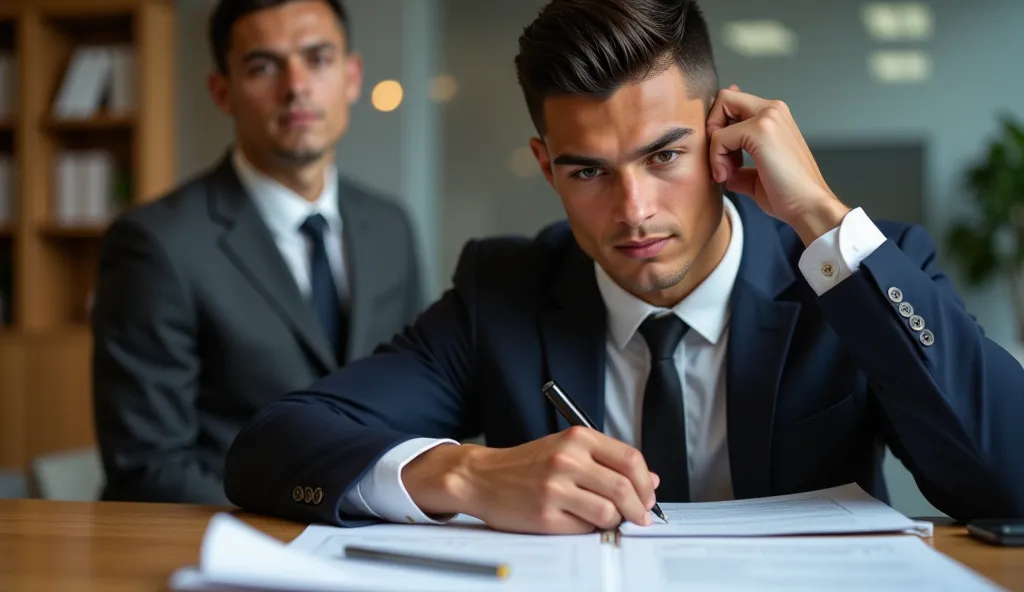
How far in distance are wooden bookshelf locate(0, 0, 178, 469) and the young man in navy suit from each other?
3.56 meters

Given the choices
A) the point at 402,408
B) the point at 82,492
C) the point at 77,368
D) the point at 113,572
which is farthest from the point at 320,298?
the point at 77,368

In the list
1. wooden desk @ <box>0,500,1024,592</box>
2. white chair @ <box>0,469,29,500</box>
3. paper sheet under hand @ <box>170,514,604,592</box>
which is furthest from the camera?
white chair @ <box>0,469,29,500</box>

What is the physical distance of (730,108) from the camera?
1.45 metres

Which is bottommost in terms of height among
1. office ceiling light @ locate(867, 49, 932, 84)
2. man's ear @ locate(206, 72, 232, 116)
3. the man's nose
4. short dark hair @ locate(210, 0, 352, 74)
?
the man's nose

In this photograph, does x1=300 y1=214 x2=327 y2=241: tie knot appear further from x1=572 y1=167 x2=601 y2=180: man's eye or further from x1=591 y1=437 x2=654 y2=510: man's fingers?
x1=591 y1=437 x2=654 y2=510: man's fingers

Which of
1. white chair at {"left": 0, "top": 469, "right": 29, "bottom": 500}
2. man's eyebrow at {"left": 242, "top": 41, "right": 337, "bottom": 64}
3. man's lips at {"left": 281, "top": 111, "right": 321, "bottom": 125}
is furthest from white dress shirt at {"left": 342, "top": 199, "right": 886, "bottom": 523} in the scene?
white chair at {"left": 0, "top": 469, "right": 29, "bottom": 500}

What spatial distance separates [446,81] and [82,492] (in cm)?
296

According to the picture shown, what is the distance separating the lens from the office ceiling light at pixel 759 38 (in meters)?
4.17

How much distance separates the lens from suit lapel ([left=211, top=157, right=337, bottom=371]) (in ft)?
7.78

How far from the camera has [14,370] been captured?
477 cm

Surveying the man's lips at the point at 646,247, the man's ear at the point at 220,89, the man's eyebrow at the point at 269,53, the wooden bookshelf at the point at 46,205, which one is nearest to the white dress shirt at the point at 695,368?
the man's lips at the point at 646,247

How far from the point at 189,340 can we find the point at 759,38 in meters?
2.80

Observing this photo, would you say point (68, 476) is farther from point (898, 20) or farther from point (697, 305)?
point (898, 20)

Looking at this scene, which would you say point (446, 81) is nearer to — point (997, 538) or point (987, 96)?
point (987, 96)
